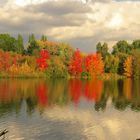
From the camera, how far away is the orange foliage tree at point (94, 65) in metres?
106

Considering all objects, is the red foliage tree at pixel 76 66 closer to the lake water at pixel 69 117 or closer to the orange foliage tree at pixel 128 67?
the orange foliage tree at pixel 128 67

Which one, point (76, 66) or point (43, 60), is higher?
point (43, 60)

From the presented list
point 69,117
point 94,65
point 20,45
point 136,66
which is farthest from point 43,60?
point 69,117

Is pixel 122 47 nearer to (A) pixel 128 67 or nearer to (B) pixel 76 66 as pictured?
(A) pixel 128 67

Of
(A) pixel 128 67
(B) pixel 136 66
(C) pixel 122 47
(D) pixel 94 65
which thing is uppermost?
(C) pixel 122 47

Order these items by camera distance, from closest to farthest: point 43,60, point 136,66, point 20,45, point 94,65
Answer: point 43,60 → point 94,65 → point 136,66 → point 20,45

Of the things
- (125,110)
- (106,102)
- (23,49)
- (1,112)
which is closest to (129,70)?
(23,49)

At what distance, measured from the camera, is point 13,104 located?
4100cm

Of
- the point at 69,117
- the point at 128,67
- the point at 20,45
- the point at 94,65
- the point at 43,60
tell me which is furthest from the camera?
the point at 20,45

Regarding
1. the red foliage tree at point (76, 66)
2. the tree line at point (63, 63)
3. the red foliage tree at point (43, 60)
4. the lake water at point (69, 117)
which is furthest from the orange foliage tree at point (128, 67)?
the lake water at point (69, 117)

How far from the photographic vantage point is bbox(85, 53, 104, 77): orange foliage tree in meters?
106

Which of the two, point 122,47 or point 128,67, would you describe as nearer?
point 128,67

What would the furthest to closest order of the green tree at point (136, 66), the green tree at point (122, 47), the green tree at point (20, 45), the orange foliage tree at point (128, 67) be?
the green tree at point (122, 47) → the green tree at point (20, 45) → the green tree at point (136, 66) → the orange foliage tree at point (128, 67)

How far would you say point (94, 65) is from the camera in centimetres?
10631
